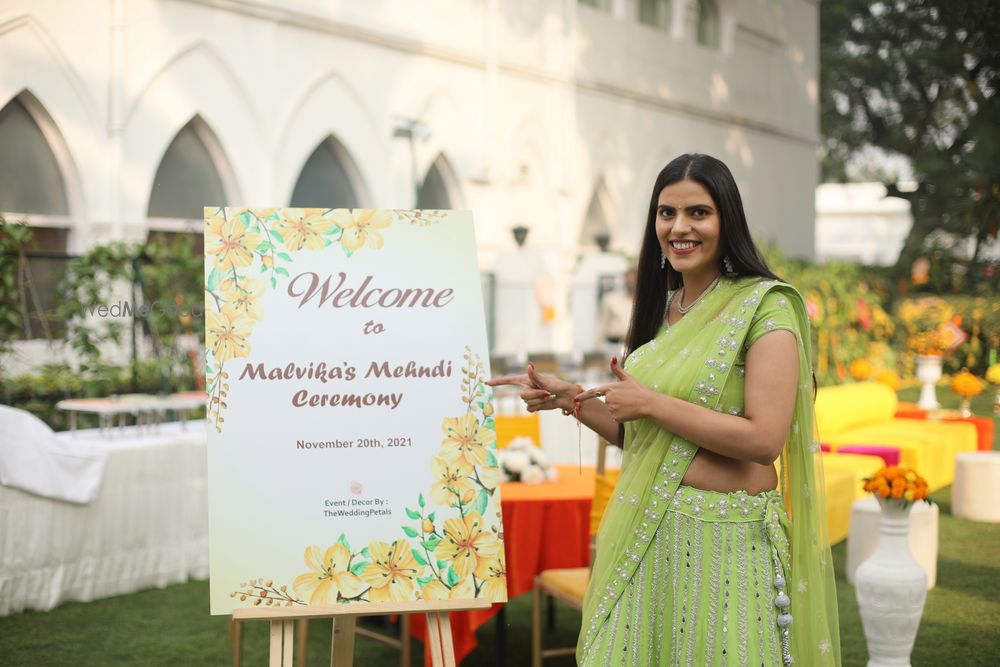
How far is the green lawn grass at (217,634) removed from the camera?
430 cm

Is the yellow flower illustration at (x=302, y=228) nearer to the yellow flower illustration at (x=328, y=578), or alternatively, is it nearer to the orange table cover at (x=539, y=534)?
the yellow flower illustration at (x=328, y=578)

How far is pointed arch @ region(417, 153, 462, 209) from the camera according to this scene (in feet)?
39.6

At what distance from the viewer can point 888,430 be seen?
824 cm

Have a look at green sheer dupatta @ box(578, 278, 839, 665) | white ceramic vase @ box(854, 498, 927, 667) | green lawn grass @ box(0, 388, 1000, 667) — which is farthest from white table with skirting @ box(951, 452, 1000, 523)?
green sheer dupatta @ box(578, 278, 839, 665)

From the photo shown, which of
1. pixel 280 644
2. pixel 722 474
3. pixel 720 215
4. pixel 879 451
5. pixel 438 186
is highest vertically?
pixel 438 186

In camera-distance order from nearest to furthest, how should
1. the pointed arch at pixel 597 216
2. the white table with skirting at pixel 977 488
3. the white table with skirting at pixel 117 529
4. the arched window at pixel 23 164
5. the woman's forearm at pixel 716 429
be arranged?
the woman's forearm at pixel 716 429
the white table with skirting at pixel 117 529
the white table with skirting at pixel 977 488
the arched window at pixel 23 164
the pointed arch at pixel 597 216

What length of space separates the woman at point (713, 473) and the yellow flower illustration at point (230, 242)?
80 centimetres

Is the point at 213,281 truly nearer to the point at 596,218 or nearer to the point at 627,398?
the point at 627,398

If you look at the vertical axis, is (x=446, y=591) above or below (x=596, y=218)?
below

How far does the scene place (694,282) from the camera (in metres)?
2.14

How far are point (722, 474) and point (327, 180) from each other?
933 centimetres

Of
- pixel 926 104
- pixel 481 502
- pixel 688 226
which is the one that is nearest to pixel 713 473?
pixel 688 226

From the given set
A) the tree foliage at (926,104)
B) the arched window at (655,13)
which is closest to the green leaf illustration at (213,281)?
the tree foliage at (926,104)

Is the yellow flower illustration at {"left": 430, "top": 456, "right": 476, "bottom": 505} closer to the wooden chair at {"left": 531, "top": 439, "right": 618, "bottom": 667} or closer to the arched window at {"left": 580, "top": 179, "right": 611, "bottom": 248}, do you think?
the wooden chair at {"left": 531, "top": 439, "right": 618, "bottom": 667}
